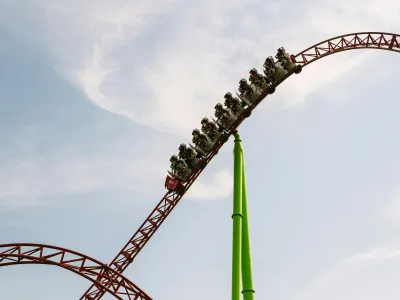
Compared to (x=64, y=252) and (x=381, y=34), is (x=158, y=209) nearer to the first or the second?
(x=64, y=252)

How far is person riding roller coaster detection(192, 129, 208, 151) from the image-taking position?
20.4 m

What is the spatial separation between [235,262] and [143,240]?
21.2 feet

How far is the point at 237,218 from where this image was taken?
16672mm

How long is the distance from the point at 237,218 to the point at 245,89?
6.73m

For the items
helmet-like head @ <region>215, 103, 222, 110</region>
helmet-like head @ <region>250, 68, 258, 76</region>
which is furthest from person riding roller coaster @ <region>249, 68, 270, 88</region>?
helmet-like head @ <region>215, 103, 222, 110</region>

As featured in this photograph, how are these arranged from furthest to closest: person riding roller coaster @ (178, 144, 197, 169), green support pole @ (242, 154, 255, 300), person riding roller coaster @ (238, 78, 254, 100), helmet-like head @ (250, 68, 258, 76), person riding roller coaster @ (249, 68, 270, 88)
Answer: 1. helmet-like head @ (250, 68, 258, 76)
2. person riding roller coaster @ (249, 68, 270, 88)
3. person riding roller coaster @ (238, 78, 254, 100)
4. person riding roller coaster @ (178, 144, 197, 169)
5. green support pole @ (242, 154, 255, 300)

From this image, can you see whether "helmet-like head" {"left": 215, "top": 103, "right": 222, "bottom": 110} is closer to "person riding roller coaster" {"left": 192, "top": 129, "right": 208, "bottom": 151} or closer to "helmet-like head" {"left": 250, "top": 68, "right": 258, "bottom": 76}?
"person riding roller coaster" {"left": 192, "top": 129, "right": 208, "bottom": 151}

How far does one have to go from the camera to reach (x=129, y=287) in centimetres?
1596

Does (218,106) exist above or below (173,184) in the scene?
above

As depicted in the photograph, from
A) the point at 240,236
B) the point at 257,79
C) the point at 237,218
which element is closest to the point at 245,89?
the point at 257,79

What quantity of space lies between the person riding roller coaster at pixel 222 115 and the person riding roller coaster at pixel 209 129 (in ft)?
1.13

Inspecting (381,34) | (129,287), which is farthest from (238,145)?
(381,34)

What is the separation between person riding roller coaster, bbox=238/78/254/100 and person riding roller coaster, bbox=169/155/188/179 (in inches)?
156

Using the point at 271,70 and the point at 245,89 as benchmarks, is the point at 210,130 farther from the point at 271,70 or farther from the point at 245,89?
the point at 271,70
